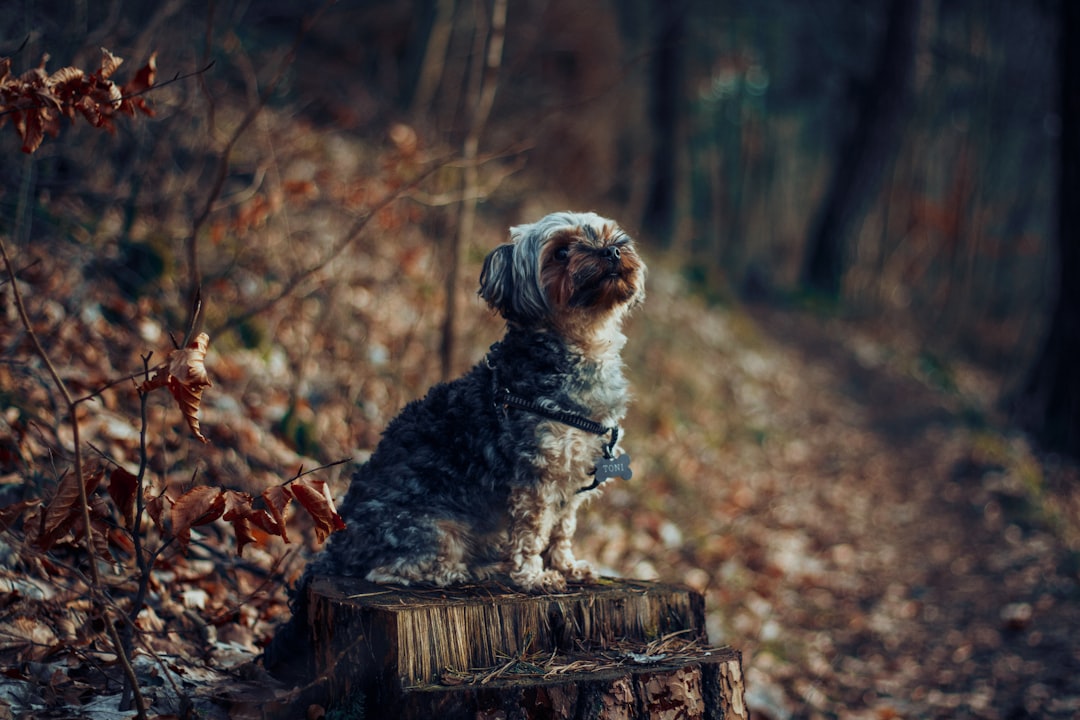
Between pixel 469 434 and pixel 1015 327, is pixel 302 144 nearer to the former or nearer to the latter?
pixel 469 434

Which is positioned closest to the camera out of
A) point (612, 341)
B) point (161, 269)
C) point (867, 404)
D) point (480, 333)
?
point (612, 341)

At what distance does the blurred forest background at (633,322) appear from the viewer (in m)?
6.56

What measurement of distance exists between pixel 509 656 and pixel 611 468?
1.03 meters

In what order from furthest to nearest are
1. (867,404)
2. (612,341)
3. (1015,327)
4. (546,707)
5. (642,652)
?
1. (1015,327)
2. (867,404)
3. (612,341)
4. (642,652)
5. (546,707)

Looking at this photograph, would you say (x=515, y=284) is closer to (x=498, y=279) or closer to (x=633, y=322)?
(x=498, y=279)

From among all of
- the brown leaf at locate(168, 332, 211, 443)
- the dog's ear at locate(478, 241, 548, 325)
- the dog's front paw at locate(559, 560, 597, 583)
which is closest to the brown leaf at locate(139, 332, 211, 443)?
the brown leaf at locate(168, 332, 211, 443)

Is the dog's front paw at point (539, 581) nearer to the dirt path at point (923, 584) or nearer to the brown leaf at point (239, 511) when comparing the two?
the brown leaf at point (239, 511)

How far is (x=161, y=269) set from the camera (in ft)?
24.7

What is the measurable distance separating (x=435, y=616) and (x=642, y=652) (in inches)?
38.6

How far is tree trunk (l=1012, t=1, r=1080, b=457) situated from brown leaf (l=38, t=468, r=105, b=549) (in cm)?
1250

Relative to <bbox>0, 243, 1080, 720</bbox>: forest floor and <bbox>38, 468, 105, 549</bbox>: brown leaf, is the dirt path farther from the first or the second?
<bbox>38, 468, 105, 549</bbox>: brown leaf

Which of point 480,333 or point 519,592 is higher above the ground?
point 480,333

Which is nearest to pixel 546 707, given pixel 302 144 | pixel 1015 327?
pixel 302 144

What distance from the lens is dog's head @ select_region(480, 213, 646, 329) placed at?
4.36 m
